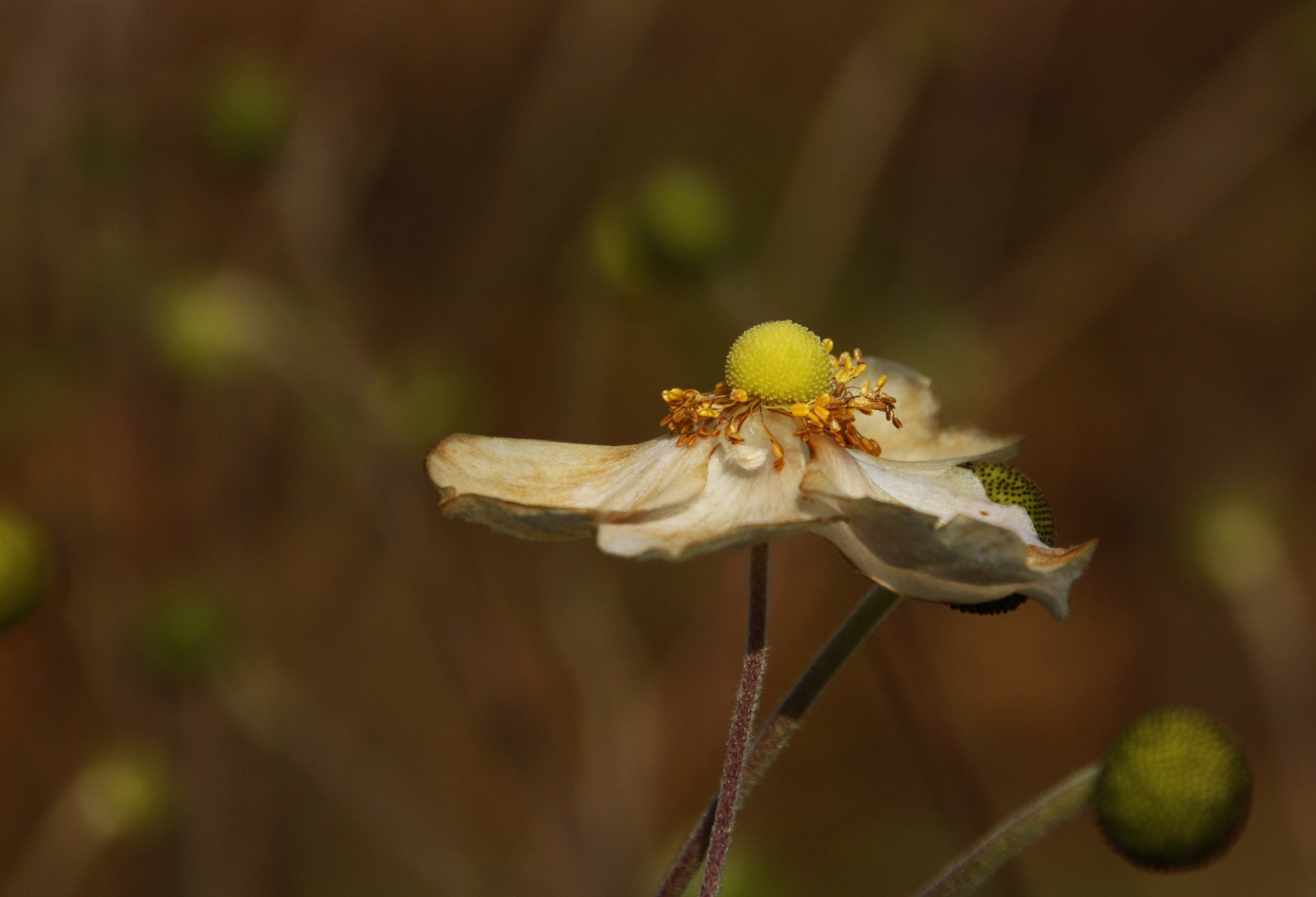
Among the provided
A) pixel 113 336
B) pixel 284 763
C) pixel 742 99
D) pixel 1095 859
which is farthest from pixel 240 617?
pixel 742 99

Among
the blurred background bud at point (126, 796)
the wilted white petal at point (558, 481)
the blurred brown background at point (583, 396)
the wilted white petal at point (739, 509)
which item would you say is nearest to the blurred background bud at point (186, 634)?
the blurred brown background at point (583, 396)

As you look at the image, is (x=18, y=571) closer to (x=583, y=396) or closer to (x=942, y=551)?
(x=942, y=551)

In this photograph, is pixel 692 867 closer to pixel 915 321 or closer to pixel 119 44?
pixel 915 321

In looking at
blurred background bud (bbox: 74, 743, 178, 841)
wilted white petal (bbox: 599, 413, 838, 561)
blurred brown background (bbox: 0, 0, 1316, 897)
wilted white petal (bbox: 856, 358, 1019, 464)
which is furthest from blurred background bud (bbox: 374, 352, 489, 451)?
wilted white petal (bbox: 599, 413, 838, 561)

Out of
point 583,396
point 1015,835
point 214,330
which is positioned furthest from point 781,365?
point 214,330

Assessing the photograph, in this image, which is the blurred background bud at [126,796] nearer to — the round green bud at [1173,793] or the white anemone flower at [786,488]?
the white anemone flower at [786,488]
